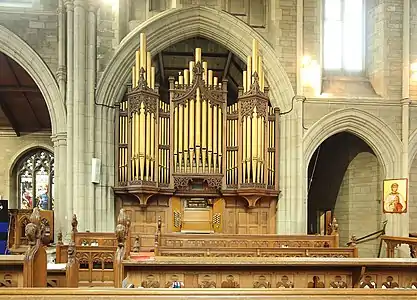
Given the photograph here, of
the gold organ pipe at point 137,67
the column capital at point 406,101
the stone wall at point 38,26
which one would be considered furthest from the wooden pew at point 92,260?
the column capital at point 406,101

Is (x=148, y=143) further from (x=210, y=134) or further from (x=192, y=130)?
(x=210, y=134)

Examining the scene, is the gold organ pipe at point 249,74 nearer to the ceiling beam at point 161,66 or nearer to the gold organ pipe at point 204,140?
the gold organ pipe at point 204,140

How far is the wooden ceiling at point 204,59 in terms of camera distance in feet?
40.5

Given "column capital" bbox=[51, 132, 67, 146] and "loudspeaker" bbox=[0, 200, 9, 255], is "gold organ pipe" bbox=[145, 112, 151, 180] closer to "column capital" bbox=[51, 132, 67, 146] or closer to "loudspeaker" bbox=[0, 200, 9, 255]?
"column capital" bbox=[51, 132, 67, 146]

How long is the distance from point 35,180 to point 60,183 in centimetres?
488

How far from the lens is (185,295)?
7.45 feet

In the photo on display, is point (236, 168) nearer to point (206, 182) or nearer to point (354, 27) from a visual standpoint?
point (206, 182)

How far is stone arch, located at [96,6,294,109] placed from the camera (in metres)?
9.82

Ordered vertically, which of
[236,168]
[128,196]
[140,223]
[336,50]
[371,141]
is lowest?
[140,223]

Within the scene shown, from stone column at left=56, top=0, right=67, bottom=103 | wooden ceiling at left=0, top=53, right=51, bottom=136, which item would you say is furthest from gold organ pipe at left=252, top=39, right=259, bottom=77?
wooden ceiling at left=0, top=53, right=51, bottom=136

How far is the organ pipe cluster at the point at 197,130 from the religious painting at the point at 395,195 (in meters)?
2.66

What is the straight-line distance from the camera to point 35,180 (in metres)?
13.7

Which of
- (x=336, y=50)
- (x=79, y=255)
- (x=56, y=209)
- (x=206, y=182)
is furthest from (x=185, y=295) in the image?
(x=336, y=50)

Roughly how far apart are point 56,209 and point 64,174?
0.93 meters
